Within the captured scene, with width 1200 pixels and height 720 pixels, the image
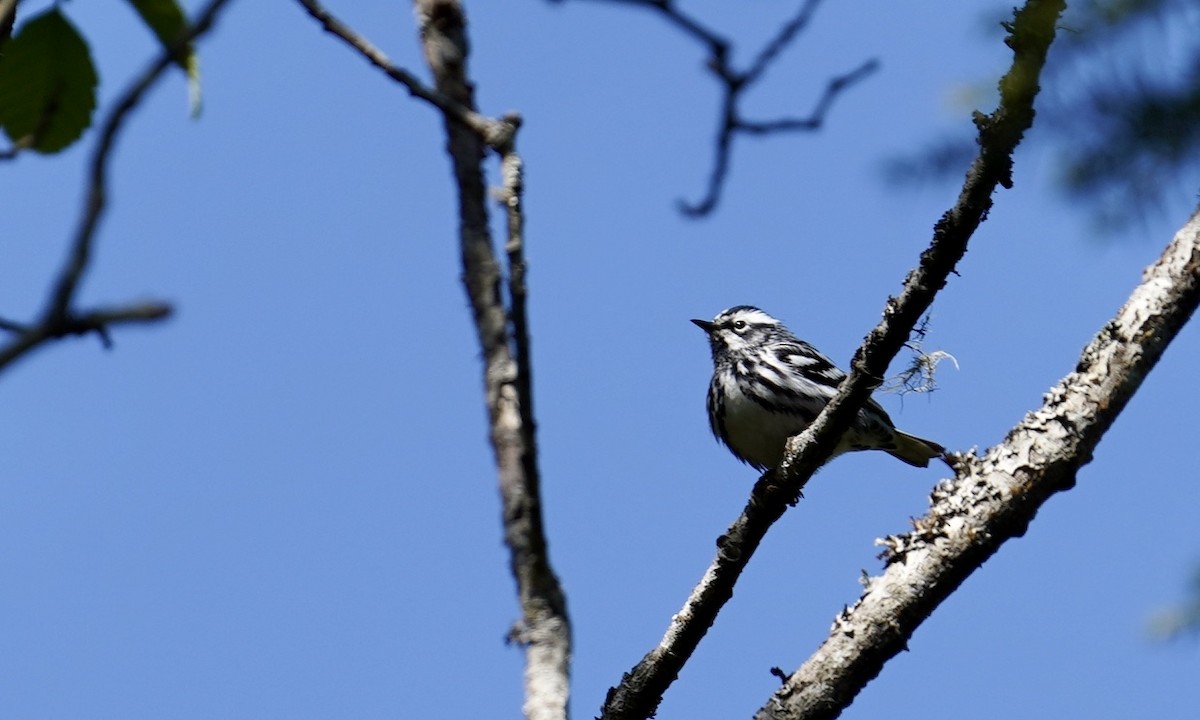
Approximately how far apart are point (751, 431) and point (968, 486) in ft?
9.61

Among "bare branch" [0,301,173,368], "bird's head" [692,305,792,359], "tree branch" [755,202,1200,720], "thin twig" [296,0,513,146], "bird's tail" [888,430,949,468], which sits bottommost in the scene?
"bare branch" [0,301,173,368]

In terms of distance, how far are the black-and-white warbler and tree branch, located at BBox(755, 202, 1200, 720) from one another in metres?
2.65

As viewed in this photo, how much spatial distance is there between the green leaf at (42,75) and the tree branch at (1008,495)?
2143 mm

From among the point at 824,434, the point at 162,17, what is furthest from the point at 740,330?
the point at 162,17

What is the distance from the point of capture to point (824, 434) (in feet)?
11.8

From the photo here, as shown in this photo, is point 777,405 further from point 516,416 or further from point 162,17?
point 162,17

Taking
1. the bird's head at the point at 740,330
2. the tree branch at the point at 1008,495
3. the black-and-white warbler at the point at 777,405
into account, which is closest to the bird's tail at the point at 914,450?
the black-and-white warbler at the point at 777,405

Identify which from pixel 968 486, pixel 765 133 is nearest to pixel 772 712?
pixel 968 486

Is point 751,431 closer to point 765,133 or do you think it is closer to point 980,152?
point 765,133

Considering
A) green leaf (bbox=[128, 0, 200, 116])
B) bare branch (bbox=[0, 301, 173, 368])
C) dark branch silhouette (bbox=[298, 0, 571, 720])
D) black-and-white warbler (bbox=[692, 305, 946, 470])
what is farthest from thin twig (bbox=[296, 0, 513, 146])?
black-and-white warbler (bbox=[692, 305, 946, 470])

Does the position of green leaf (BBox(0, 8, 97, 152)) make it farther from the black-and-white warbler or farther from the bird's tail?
the bird's tail

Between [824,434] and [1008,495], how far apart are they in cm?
48

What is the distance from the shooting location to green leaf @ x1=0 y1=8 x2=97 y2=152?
2617mm

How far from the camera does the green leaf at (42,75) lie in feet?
8.59
